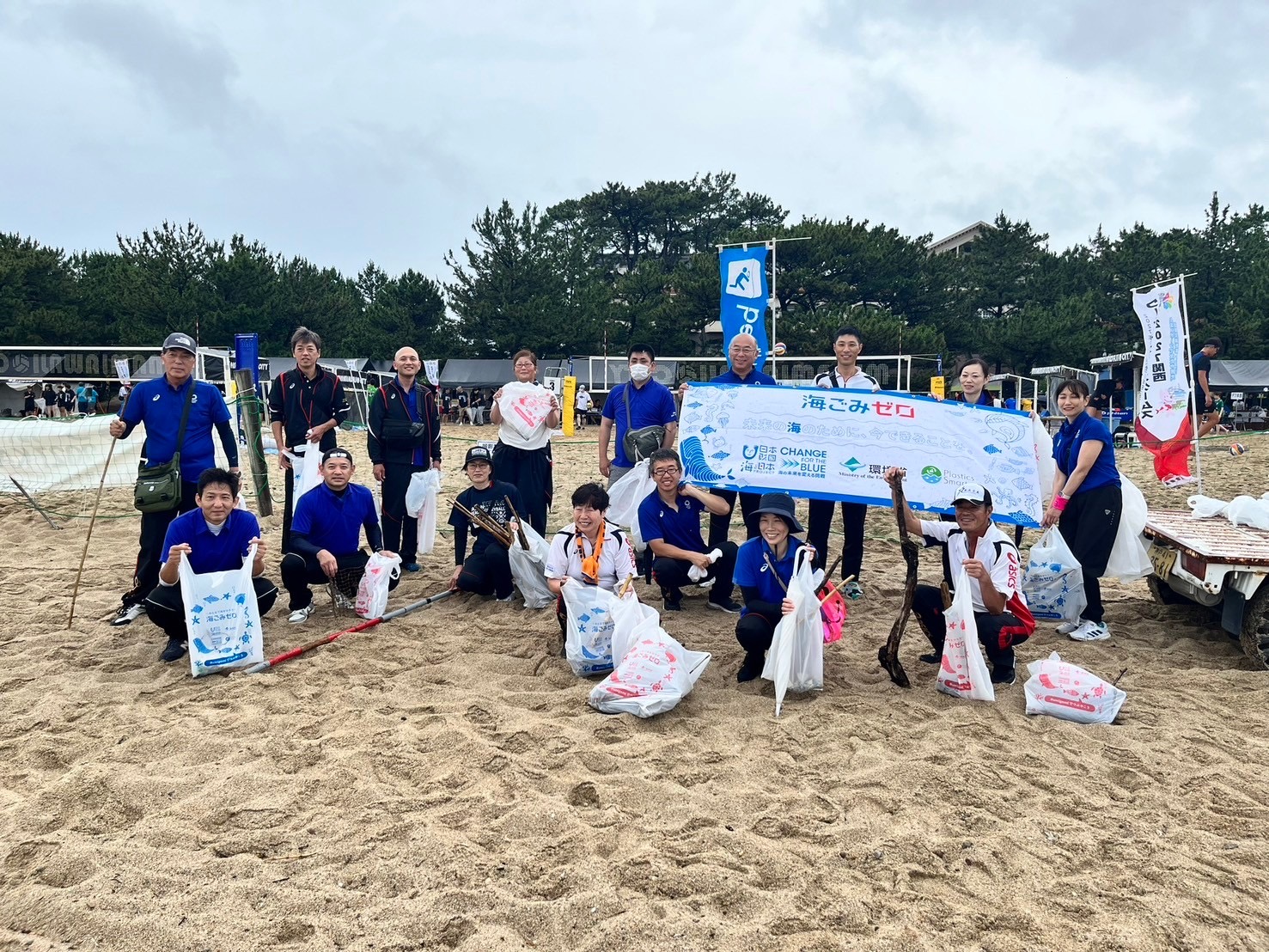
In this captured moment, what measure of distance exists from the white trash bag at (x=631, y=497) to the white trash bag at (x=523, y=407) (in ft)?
2.59

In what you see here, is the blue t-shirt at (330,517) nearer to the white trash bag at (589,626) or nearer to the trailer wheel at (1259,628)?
the white trash bag at (589,626)

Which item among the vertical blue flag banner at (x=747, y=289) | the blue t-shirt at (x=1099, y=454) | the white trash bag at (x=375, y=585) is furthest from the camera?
the vertical blue flag banner at (x=747, y=289)

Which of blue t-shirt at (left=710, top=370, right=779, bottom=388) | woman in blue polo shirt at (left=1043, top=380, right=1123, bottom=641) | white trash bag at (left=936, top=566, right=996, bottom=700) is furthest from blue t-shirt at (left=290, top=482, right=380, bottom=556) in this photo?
woman in blue polo shirt at (left=1043, top=380, right=1123, bottom=641)

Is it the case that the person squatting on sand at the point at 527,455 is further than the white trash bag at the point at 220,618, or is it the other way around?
the person squatting on sand at the point at 527,455

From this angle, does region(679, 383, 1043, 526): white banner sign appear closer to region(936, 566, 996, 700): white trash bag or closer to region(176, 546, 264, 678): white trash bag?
region(936, 566, 996, 700): white trash bag

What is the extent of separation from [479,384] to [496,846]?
34.1 metres

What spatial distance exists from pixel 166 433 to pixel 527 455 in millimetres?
2363

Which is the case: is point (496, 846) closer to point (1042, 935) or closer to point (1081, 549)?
point (1042, 935)

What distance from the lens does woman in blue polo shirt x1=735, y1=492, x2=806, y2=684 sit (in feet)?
13.6

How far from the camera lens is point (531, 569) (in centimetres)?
545

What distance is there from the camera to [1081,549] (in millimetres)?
5012

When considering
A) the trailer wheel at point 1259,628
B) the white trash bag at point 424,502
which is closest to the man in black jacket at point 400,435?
the white trash bag at point 424,502

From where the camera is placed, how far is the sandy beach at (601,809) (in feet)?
7.87

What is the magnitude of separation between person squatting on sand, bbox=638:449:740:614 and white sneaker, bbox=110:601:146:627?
130 inches
